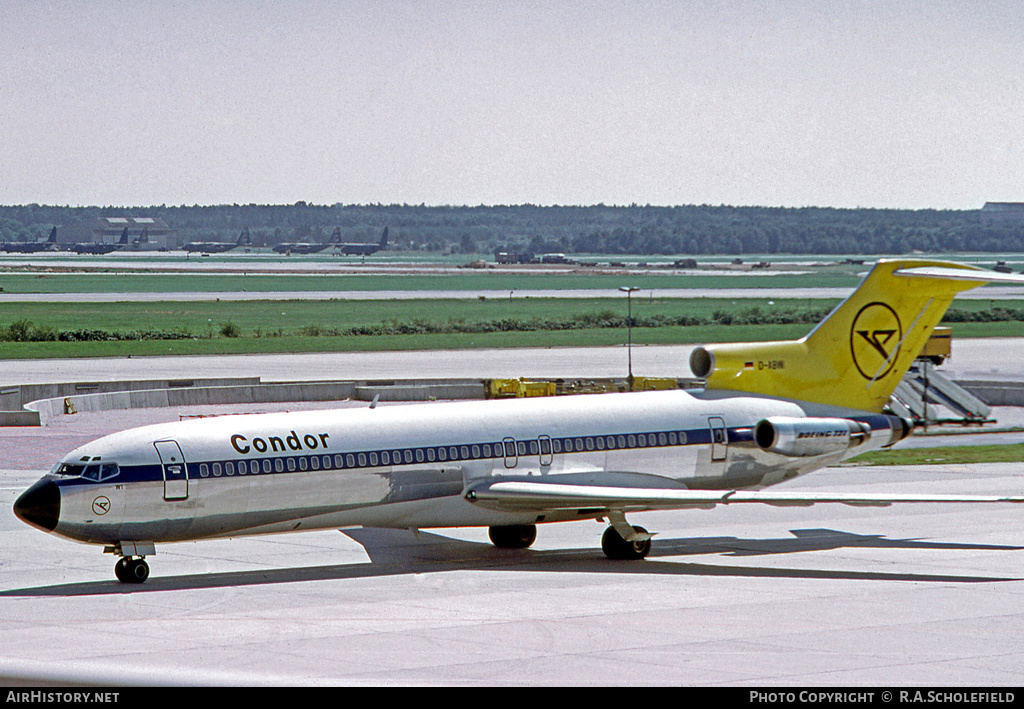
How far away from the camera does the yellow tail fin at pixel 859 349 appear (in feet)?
96.4

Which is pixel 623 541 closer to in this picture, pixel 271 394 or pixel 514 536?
pixel 514 536

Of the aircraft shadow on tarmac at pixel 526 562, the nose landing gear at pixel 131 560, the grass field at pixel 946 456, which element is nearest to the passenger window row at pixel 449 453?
the nose landing gear at pixel 131 560

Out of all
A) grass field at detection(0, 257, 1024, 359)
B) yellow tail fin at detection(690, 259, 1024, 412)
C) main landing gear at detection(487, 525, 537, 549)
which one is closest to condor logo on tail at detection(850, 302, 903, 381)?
yellow tail fin at detection(690, 259, 1024, 412)

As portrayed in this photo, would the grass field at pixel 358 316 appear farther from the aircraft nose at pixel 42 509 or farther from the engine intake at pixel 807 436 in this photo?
the aircraft nose at pixel 42 509

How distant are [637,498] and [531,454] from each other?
2352 millimetres

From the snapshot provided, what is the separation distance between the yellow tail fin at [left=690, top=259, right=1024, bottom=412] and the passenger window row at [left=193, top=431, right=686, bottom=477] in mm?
2763

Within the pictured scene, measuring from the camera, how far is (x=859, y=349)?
98.6ft

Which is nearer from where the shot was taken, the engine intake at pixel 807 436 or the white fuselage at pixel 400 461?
the white fuselage at pixel 400 461

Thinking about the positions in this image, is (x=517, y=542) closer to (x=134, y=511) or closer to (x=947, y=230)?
(x=134, y=511)

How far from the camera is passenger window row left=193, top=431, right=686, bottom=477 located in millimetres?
23406

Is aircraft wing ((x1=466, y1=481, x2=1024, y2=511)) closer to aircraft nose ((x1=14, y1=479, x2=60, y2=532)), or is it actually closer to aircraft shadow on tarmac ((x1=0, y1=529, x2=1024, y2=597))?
aircraft shadow on tarmac ((x1=0, y1=529, x2=1024, y2=597))

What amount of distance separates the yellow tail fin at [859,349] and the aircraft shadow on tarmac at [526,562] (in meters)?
3.34

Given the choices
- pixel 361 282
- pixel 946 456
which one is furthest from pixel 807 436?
pixel 361 282

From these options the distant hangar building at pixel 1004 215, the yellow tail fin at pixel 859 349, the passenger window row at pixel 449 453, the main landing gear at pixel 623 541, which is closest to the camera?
the passenger window row at pixel 449 453
